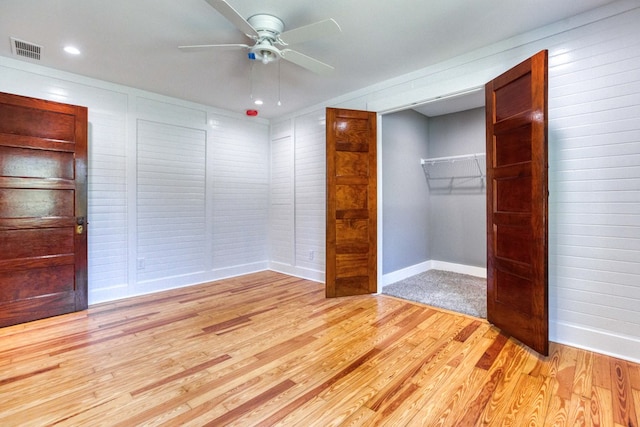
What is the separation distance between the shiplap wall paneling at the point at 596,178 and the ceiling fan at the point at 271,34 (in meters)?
1.91

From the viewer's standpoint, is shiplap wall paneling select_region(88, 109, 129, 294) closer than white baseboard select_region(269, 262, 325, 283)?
Yes

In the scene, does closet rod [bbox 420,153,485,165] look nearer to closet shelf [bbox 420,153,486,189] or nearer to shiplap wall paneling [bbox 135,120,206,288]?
closet shelf [bbox 420,153,486,189]

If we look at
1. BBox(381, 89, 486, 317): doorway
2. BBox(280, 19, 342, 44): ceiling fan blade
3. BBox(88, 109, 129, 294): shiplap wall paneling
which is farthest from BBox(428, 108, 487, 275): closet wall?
BBox(88, 109, 129, 294): shiplap wall paneling

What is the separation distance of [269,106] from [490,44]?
112 inches

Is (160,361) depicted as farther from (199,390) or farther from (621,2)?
(621,2)

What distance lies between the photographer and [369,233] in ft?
12.2

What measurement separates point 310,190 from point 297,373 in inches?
110

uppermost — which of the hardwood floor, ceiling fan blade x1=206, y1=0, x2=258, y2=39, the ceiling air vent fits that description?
the ceiling air vent

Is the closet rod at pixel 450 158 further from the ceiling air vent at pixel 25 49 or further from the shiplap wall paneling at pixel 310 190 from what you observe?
the ceiling air vent at pixel 25 49

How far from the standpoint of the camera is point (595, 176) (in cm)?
227

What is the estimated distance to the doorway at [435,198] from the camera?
409cm

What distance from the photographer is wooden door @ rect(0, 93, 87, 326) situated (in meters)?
2.82

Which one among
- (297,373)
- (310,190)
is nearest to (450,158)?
(310,190)

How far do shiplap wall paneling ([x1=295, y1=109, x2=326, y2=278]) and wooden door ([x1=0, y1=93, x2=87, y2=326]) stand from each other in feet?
8.54
